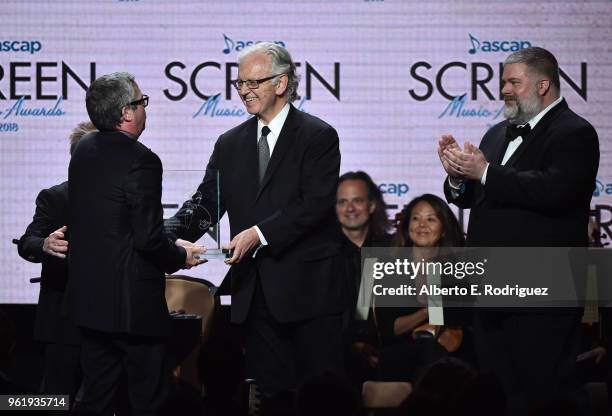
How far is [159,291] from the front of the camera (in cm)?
369

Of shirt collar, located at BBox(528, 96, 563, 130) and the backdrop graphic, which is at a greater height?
the backdrop graphic

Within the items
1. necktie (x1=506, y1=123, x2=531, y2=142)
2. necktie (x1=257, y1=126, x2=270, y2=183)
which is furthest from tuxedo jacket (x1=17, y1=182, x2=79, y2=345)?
necktie (x1=506, y1=123, x2=531, y2=142)

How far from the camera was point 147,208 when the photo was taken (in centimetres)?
353

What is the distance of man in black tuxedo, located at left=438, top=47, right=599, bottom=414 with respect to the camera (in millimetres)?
3658

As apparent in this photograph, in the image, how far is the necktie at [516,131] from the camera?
3.88 m

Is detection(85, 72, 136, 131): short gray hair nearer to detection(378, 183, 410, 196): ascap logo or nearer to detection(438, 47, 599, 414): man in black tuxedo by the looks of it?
detection(438, 47, 599, 414): man in black tuxedo

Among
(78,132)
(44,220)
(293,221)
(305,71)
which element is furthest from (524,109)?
(305,71)

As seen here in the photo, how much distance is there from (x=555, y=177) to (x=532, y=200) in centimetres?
12

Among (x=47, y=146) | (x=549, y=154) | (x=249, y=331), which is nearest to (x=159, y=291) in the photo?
(x=249, y=331)

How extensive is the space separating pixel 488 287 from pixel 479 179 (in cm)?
46

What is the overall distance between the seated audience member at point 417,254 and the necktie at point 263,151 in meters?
1.18

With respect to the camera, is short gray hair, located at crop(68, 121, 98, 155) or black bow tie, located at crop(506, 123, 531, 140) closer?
black bow tie, located at crop(506, 123, 531, 140)

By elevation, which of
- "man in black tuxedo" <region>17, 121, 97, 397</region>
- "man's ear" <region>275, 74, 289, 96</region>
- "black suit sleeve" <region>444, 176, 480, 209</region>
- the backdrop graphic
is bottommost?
"man in black tuxedo" <region>17, 121, 97, 397</region>

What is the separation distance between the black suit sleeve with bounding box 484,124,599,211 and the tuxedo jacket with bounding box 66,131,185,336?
1.31 meters
